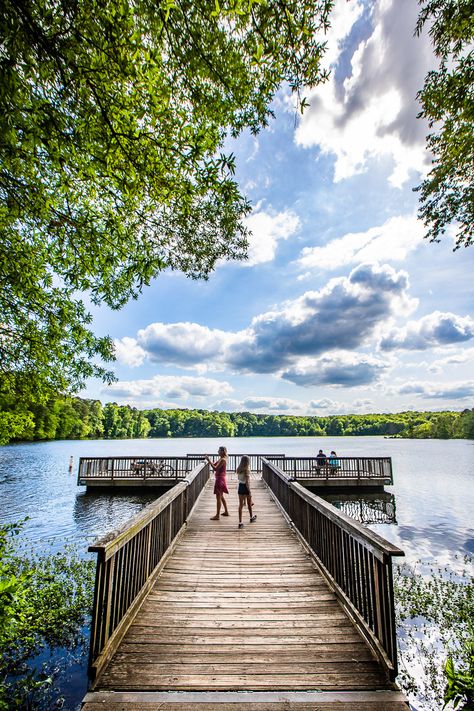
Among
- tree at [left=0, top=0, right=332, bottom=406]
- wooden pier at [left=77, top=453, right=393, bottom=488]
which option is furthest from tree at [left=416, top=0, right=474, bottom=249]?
wooden pier at [left=77, top=453, right=393, bottom=488]

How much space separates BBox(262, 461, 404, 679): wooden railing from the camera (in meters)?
2.80

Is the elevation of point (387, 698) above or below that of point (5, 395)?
below

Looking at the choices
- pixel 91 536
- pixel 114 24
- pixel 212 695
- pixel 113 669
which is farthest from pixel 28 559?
pixel 114 24

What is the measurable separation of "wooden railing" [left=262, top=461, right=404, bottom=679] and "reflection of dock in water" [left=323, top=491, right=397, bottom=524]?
506 inches

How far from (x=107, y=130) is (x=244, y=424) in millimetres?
142235

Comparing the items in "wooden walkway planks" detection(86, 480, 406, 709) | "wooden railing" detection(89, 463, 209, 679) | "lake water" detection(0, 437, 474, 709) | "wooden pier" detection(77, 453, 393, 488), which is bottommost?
"lake water" detection(0, 437, 474, 709)

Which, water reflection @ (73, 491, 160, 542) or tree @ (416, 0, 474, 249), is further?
water reflection @ (73, 491, 160, 542)

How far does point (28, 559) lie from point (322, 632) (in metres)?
10.1

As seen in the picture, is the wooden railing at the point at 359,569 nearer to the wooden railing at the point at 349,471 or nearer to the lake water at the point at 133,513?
the lake water at the point at 133,513

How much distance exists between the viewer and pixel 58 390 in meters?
5.42

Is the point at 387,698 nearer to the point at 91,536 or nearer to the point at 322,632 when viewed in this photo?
the point at 322,632

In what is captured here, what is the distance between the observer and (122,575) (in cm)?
331

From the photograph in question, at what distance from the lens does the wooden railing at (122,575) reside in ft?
9.06

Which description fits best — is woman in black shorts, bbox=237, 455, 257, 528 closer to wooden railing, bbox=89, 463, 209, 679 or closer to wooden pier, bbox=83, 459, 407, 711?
wooden pier, bbox=83, 459, 407, 711
